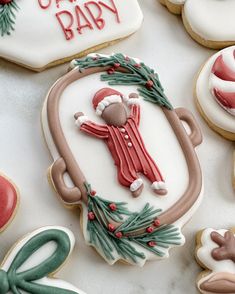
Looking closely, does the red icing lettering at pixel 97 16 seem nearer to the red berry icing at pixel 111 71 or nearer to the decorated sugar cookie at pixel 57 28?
the decorated sugar cookie at pixel 57 28

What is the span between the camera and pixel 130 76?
140cm

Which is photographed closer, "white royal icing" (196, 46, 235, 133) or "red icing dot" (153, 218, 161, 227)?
"red icing dot" (153, 218, 161, 227)

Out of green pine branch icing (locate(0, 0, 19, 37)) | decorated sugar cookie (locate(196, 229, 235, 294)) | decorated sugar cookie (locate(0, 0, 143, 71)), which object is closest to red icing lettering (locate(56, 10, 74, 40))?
decorated sugar cookie (locate(0, 0, 143, 71))

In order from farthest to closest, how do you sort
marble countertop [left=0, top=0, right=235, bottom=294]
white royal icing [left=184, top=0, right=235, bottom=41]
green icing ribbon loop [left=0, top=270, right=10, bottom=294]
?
white royal icing [left=184, top=0, right=235, bottom=41] → marble countertop [left=0, top=0, right=235, bottom=294] → green icing ribbon loop [left=0, top=270, right=10, bottom=294]

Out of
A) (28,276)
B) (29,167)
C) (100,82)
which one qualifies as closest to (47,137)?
(29,167)

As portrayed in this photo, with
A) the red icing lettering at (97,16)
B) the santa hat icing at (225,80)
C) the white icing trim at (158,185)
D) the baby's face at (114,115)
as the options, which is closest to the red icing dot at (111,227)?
the white icing trim at (158,185)

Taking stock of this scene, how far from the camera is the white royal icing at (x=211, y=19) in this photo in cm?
153

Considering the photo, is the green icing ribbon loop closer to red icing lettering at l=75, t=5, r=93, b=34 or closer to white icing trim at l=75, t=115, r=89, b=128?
white icing trim at l=75, t=115, r=89, b=128

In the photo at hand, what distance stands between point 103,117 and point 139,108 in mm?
101

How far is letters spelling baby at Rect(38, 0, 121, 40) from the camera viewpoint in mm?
1438

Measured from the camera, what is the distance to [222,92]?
1.43m

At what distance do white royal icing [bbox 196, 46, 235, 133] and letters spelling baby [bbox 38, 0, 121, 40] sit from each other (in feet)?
0.94

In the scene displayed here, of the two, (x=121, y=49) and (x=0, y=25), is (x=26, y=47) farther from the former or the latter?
(x=121, y=49)

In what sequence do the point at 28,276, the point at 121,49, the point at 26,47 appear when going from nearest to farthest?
1. the point at 28,276
2. the point at 26,47
3. the point at 121,49
